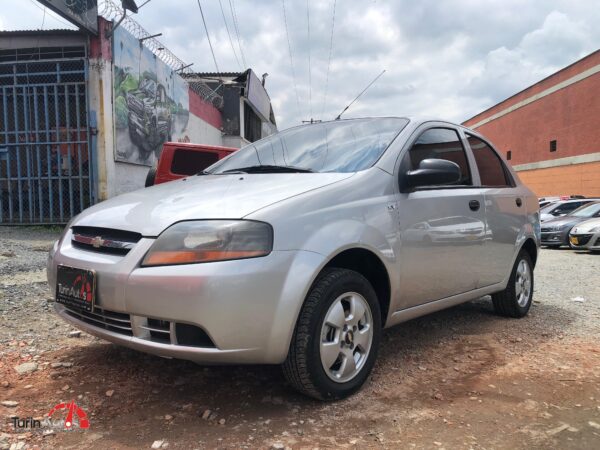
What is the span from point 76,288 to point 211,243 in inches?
31.7

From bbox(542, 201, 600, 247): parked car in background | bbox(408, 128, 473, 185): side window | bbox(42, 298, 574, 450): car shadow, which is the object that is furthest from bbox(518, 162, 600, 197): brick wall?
bbox(42, 298, 574, 450): car shadow

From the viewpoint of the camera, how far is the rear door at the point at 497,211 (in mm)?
3814

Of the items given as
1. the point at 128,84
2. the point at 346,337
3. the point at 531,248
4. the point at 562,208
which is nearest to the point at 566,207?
the point at 562,208

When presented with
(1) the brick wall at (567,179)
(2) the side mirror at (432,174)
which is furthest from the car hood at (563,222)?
(1) the brick wall at (567,179)

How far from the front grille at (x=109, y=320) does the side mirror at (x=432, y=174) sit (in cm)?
178

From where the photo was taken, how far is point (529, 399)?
2693mm

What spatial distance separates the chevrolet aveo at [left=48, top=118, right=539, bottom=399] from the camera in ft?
7.20

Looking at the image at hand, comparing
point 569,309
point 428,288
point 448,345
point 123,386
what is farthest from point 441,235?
point 569,309

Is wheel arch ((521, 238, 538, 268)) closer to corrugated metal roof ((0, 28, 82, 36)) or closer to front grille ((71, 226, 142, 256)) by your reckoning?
front grille ((71, 226, 142, 256))

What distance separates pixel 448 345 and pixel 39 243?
22.3ft

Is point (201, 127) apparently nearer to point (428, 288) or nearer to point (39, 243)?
point (39, 243)

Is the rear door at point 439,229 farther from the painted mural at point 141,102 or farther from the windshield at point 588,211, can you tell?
the windshield at point 588,211

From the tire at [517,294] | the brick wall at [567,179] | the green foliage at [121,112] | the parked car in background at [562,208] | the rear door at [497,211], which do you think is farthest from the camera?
the brick wall at [567,179]

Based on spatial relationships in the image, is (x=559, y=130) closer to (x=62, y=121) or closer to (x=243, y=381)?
(x=62, y=121)
